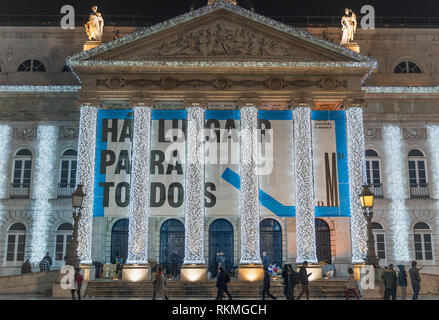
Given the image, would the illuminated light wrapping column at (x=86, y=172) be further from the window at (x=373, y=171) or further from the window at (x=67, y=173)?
the window at (x=373, y=171)

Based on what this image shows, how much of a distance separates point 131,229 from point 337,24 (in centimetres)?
1896

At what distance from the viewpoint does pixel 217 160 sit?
26.1 m

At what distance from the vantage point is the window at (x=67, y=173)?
98.8 ft

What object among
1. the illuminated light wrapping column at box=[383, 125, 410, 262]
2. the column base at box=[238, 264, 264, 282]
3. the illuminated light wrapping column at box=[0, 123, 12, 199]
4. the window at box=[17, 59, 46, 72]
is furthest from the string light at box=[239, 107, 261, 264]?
the window at box=[17, 59, 46, 72]

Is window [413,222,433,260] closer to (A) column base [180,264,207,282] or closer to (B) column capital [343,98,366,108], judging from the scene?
(B) column capital [343,98,366,108]

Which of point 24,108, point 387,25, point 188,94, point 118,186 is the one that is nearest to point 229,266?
point 118,186

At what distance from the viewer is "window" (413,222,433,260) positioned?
29656mm

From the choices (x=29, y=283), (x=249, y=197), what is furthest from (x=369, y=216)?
(x=29, y=283)

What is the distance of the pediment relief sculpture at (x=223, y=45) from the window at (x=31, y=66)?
9193 mm

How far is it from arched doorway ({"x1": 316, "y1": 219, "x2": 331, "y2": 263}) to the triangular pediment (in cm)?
944

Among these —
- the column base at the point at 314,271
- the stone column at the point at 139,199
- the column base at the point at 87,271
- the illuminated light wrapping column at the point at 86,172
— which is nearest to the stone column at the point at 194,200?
the stone column at the point at 139,199
